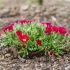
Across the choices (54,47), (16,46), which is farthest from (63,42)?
(16,46)

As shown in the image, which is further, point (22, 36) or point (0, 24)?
point (0, 24)

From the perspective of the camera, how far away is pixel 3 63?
5.34 m

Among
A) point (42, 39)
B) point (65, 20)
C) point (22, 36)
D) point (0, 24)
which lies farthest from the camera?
point (65, 20)

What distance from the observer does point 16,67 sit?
519 centimetres

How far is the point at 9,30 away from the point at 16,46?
30 centimetres

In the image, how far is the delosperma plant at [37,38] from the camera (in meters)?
5.36

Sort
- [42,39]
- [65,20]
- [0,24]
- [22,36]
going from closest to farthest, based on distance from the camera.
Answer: [22,36] → [42,39] → [0,24] → [65,20]

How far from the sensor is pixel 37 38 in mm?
5492

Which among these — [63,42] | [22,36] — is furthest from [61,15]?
[22,36]

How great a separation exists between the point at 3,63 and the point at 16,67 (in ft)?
0.89

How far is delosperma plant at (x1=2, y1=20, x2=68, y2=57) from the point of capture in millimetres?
5355

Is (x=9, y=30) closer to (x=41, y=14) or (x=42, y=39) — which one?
(x=42, y=39)

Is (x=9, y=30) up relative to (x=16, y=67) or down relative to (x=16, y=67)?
up

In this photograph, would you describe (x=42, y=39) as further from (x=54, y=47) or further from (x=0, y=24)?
(x=0, y=24)
